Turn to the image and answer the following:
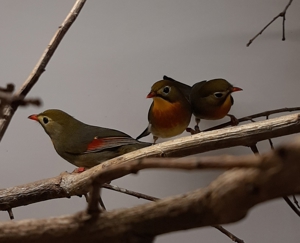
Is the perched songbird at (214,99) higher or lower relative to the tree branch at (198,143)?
higher

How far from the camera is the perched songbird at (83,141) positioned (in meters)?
0.82

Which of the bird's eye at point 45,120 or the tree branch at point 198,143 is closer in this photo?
the tree branch at point 198,143

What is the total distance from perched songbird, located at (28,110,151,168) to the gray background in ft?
0.79

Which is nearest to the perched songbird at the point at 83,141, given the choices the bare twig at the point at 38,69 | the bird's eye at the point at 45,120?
the bird's eye at the point at 45,120

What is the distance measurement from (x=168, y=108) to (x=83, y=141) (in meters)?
0.21

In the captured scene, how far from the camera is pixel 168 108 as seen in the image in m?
0.87

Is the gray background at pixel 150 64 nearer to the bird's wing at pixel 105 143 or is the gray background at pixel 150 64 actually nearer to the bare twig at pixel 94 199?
the bird's wing at pixel 105 143

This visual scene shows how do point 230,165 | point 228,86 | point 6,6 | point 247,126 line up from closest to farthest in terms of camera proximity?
point 230,165 → point 247,126 → point 228,86 → point 6,6

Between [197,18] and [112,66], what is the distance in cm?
30

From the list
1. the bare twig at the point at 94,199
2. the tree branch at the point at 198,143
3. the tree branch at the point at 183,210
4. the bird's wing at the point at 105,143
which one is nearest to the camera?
the tree branch at the point at 183,210

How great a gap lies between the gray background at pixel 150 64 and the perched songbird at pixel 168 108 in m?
0.22

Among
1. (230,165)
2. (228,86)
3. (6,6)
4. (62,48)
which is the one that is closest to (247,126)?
(228,86)

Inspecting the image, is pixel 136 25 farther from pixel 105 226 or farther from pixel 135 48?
pixel 105 226

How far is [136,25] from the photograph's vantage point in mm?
1142
